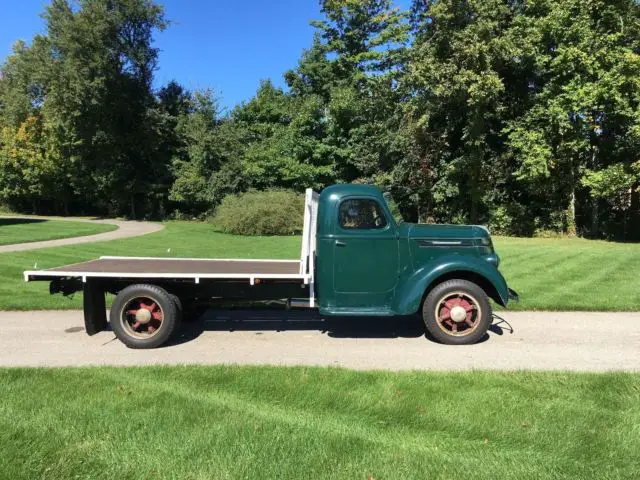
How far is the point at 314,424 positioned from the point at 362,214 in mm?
3022

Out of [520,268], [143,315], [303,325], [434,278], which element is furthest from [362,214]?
[520,268]

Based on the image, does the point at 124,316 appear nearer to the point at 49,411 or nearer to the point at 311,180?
the point at 49,411

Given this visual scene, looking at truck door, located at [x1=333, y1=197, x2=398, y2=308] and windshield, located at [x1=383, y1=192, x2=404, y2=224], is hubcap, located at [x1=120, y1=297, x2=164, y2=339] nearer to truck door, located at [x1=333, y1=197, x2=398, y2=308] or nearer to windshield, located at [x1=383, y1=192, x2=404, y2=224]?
truck door, located at [x1=333, y1=197, x2=398, y2=308]

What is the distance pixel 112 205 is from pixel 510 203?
101ft

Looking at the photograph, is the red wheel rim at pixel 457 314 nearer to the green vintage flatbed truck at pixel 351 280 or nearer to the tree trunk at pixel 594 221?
the green vintage flatbed truck at pixel 351 280

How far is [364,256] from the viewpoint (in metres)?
6.09

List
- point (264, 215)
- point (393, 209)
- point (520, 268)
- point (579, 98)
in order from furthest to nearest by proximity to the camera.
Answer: point (264, 215) → point (579, 98) → point (520, 268) → point (393, 209)

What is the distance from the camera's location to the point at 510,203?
25.5 m

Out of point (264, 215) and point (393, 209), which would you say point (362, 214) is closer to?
point (393, 209)

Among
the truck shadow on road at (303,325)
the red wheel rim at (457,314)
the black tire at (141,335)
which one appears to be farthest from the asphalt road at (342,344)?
the red wheel rim at (457,314)

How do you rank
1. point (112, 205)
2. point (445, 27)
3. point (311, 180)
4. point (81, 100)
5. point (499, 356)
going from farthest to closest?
point (112, 205) < point (81, 100) < point (311, 180) < point (445, 27) < point (499, 356)

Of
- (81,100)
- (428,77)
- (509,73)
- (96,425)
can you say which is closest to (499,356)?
(96,425)

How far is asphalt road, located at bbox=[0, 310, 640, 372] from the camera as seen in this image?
541cm

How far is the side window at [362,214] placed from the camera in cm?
614
